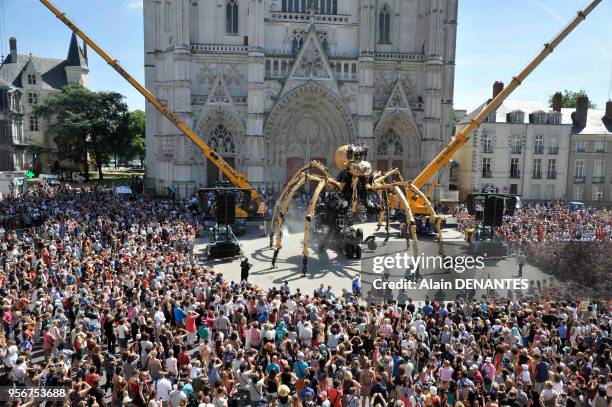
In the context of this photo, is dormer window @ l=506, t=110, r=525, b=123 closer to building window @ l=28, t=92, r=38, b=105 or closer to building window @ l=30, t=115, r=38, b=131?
building window @ l=30, t=115, r=38, b=131

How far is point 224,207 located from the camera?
24703 millimetres

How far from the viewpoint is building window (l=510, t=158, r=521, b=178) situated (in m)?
49.2

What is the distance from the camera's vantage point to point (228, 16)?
4397cm

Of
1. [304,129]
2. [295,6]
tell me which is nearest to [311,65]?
[304,129]

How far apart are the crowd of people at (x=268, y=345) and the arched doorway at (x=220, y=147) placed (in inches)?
1007

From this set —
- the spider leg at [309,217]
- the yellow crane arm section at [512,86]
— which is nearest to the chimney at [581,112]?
the yellow crane arm section at [512,86]

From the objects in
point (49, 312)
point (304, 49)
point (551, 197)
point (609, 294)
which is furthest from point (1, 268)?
point (551, 197)

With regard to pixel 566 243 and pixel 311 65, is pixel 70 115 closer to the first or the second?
pixel 311 65

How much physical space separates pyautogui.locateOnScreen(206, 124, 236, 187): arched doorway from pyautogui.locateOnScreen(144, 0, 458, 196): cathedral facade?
0.30 ft

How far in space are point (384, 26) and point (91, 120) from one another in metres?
34.6

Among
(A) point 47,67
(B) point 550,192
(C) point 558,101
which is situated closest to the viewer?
(B) point 550,192

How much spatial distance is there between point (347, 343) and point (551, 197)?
4492 cm

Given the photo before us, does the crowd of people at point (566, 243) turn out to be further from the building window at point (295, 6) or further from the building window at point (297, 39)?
the building window at point (295, 6)

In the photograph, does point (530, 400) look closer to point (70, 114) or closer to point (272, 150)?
point (272, 150)
